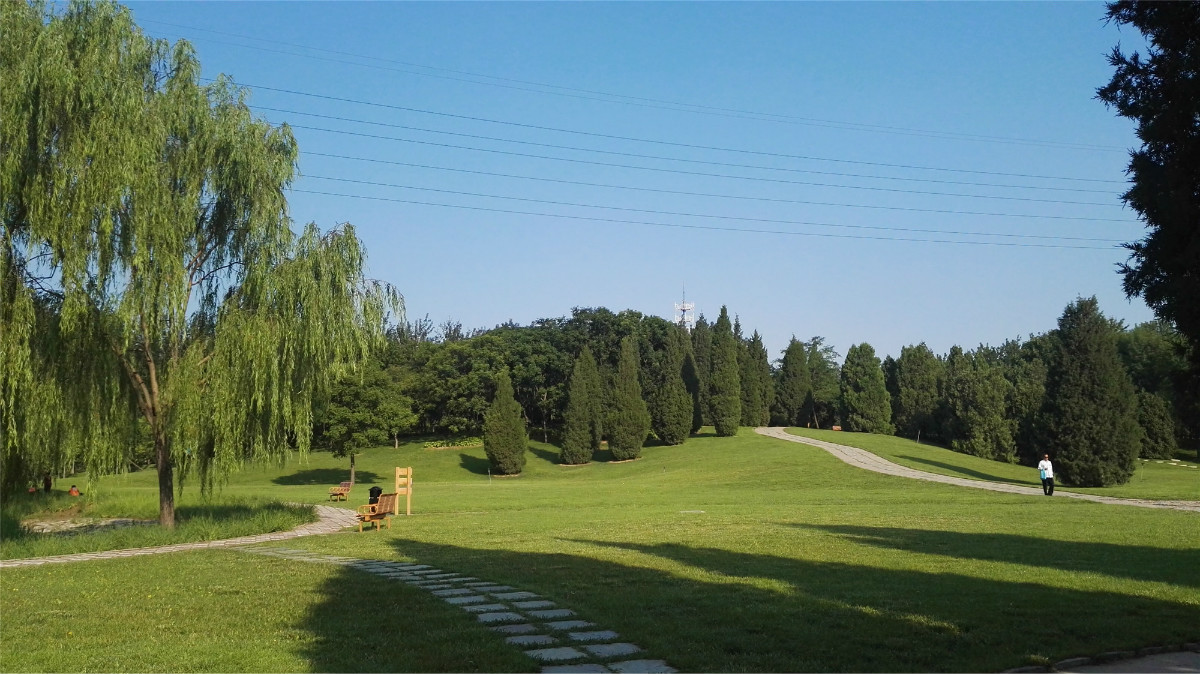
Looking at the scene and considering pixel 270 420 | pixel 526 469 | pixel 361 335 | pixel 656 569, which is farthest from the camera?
pixel 526 469

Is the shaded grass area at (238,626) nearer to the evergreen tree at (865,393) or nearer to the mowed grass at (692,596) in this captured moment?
the mowed grass at (692,596)

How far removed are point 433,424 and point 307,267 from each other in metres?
60.9

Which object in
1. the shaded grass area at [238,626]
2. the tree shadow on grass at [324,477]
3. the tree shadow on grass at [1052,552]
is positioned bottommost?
the tree shadow on grass at [324,477]

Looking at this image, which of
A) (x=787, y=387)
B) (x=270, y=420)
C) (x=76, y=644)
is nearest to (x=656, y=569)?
(x=76, y=644)

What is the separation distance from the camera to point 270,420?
17250 mm

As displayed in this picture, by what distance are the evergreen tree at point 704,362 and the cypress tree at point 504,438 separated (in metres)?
18.5

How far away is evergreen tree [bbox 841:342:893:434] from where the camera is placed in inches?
3066

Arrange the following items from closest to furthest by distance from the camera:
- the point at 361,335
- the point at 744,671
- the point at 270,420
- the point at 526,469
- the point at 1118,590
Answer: the point at 744,671, the point at 1118,590, the point at 270,420, the point at 361,335, the point at 526,469

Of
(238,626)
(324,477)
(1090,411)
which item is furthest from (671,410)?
(238,626)

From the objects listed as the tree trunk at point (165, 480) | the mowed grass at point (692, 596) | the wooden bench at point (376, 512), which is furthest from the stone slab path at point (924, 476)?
the tree trunk at point (165, 480)

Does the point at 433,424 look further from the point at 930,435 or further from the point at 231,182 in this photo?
the point at 231,182

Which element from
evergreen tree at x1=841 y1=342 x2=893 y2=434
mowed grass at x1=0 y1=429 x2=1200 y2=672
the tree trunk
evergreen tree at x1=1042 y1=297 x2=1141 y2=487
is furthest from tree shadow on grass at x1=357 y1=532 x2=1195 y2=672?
evergreen tree at x1=841 y1=342 x2=893 y2=434

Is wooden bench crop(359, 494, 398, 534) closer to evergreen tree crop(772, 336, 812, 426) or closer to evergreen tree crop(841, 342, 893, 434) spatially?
evergreen tree crop(841, 342, 893, 434)

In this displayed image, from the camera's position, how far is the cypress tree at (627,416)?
61156mm
